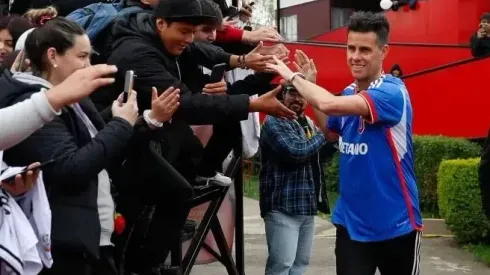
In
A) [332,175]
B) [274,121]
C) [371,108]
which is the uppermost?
[371,108]

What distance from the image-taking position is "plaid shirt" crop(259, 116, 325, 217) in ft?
22.7

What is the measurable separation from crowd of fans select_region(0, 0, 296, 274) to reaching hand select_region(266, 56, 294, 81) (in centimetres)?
12

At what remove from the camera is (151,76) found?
538 centimetres

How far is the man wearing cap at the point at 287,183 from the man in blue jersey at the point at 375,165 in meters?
1.41

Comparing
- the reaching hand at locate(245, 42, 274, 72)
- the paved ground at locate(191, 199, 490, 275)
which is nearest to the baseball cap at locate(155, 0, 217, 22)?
the reaching hand at locate(245, 42, 274, 72)

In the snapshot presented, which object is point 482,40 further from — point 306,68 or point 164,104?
point 164,104

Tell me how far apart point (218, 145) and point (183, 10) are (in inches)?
40.2

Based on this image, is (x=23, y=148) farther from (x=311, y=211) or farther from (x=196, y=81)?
(x=311, y=211)

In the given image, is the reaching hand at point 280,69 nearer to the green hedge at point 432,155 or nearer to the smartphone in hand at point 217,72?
the smartphone in hand at point 217,72

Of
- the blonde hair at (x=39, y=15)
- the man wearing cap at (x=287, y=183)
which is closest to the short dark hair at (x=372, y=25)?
the man wearing cap at (x=287, y=183)

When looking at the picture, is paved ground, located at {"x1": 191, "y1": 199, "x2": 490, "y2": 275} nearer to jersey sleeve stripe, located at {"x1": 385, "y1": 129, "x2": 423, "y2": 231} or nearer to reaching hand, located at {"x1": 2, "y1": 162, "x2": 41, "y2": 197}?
jersey sleeve stripe, located at {"x1": 385, "y1": 129, "x2": 423, "y2": 231}

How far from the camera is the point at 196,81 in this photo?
608 cm

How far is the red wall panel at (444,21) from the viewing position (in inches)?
479

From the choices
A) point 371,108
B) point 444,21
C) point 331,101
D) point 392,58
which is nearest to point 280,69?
point 331,101
